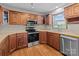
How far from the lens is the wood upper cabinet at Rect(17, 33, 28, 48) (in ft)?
12.6

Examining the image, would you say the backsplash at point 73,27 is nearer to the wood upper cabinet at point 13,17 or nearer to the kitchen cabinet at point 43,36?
the kitchen cabinet at point 43,36

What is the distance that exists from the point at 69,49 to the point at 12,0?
2.45m

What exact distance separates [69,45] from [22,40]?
6.54 ft

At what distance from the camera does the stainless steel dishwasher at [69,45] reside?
254 cm

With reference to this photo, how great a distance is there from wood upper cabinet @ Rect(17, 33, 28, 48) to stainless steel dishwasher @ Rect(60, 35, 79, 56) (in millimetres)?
1619

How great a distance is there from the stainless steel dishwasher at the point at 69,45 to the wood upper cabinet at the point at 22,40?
5.31ft

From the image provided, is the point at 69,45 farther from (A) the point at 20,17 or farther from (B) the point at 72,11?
(A) the point at 20,17

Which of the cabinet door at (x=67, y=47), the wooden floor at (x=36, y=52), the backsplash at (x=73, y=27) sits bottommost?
the wooden floor at (x=36, y=52)

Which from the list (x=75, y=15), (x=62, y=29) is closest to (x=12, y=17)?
(x=62, y=29)

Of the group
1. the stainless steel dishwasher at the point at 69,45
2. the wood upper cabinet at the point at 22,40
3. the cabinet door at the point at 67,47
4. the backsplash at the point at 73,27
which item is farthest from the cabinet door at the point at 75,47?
the wood upper cabinet at the point at 22,40

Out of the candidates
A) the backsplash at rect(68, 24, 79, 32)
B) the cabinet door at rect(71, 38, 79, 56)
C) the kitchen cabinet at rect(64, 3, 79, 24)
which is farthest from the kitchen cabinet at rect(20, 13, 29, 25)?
the cabinet door at rect(71, 38, 79, 56)

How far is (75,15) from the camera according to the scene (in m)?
3.13

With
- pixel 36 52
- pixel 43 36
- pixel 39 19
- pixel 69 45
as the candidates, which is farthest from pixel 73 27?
pixel 39 19

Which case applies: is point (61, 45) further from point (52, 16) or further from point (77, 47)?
point (52, 16)
